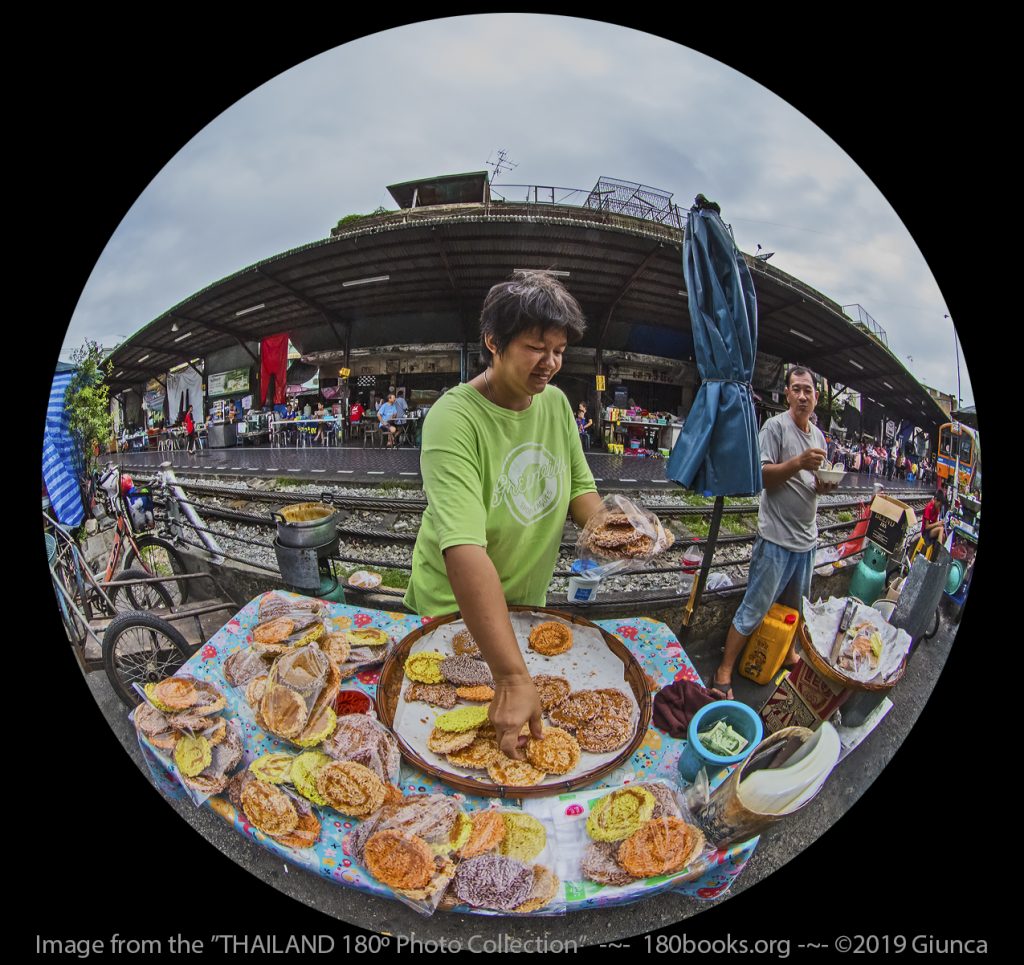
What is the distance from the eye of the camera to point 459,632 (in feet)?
7.01

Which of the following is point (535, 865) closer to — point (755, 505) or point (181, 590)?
point (755, 505)

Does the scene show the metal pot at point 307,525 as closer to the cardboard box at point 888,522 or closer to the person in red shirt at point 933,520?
the cardboard box at point 888,522

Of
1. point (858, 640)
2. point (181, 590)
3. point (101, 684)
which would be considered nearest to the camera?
point (858, 640)

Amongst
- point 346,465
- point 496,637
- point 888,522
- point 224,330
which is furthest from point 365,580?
point 888,522

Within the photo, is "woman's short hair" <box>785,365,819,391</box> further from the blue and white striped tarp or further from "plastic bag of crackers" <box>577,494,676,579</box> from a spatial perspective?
the blue and white striped tarp

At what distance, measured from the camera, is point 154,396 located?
2.27 meters

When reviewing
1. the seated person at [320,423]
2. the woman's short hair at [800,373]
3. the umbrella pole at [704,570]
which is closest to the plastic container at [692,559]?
the umbrella pole at [704,570]

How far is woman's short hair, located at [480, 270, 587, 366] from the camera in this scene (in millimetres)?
1783

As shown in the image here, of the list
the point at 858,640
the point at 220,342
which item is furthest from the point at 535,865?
the point at 220,342

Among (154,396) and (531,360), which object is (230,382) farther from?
(531,360)

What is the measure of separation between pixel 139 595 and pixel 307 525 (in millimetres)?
779

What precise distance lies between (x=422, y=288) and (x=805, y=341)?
1.25 metres

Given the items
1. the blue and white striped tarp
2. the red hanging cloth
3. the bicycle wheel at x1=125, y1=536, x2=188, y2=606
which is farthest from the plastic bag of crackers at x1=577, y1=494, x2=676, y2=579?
the blue and white striped tarp

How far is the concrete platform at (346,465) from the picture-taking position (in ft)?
6.51
